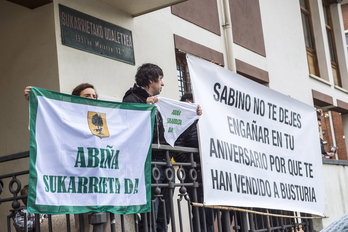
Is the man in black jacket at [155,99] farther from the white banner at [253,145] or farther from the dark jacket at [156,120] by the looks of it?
the white banner at [253,145]

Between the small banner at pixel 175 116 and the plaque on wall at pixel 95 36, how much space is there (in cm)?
255

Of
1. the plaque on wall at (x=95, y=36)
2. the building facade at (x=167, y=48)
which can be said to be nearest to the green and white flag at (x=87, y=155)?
the building facade at (x=167, y=48)

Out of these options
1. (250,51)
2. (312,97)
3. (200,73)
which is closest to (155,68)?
(200,73)

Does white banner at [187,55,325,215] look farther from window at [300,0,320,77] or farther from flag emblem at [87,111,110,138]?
window at [300,0,320,77]

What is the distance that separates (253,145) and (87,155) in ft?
8.70

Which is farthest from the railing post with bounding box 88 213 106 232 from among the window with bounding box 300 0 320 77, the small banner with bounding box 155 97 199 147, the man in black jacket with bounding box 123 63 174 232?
the window with bounding box 300 0 320 77

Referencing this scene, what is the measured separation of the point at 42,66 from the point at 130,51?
1658mm

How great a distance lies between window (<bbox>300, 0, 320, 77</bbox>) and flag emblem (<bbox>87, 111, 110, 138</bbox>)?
13004 millimetres

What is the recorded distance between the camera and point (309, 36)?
1811 centimetres

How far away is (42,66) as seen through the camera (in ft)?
27.2

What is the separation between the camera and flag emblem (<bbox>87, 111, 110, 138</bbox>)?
17.4ft

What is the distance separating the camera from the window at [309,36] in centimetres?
1778

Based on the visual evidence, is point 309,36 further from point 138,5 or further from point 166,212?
point 166,212

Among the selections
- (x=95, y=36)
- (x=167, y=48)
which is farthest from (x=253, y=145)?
(x=167, y=48)
